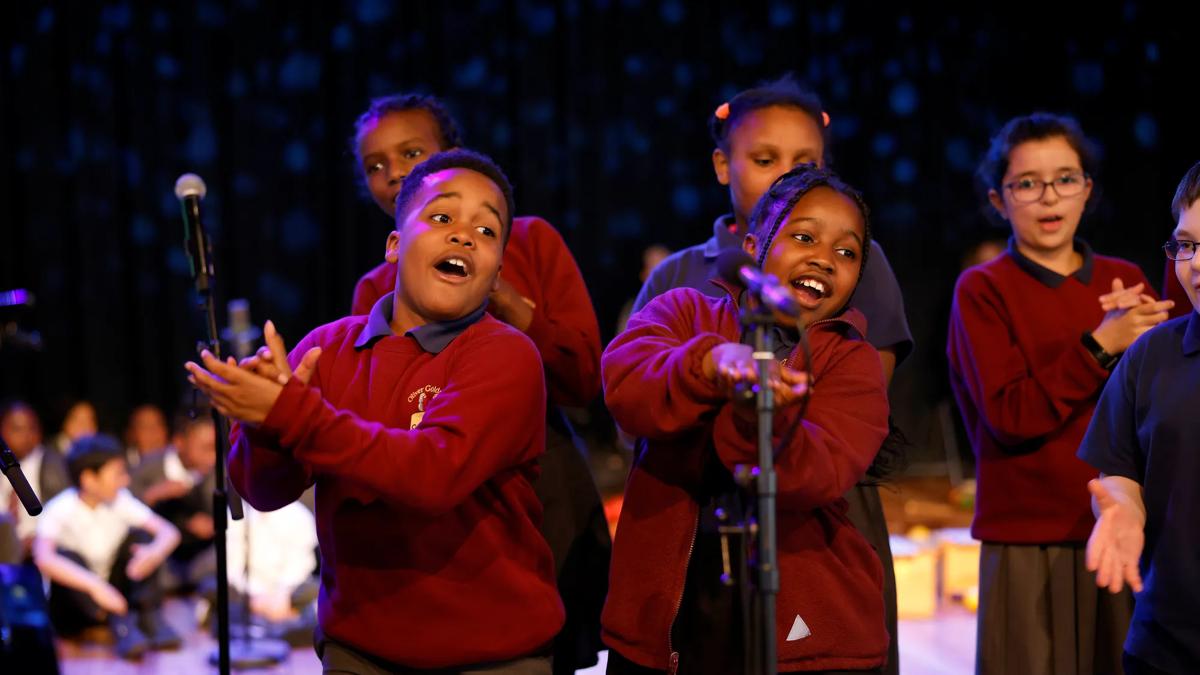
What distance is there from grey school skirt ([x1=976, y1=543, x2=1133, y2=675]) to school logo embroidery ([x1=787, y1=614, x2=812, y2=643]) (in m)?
1.06

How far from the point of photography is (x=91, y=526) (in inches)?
225

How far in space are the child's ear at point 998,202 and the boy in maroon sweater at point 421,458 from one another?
148 cm

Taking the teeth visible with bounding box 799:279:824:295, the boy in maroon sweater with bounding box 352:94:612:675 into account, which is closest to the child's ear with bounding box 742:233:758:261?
the teeth visible with bounding box 799:279:824:295

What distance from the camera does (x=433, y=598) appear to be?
1997mm

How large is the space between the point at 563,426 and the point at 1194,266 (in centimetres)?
127

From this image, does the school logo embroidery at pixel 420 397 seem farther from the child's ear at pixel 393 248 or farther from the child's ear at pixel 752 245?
the child's ear at pixel 752 245

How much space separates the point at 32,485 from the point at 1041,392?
5115 mm

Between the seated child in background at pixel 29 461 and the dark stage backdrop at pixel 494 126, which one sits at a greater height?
the dark stage backdrop at pixel 494 126

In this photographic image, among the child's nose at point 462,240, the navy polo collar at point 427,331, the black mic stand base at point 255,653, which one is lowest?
the black mic stand base at point 255,653

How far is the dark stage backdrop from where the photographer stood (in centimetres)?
726

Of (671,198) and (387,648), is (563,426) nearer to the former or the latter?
(387,648)

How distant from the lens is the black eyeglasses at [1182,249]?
84.1 inches

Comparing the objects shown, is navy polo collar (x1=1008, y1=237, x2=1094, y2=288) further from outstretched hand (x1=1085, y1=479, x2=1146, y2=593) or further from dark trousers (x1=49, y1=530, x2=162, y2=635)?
dark trousers (x1=49, y1=530, x2=162, y2=635)

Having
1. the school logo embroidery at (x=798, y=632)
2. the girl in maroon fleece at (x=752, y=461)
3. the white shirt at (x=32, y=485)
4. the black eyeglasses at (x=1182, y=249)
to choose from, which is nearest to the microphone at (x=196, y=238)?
the girl in maroon fleece at (x=752, y=461)
